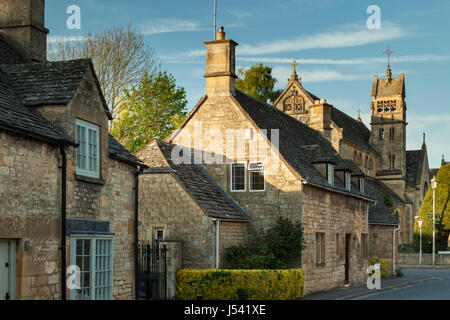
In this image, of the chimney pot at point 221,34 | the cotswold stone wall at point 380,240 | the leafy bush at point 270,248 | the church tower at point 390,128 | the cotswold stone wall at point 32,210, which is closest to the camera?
the cotswold stone wall at point 32,210

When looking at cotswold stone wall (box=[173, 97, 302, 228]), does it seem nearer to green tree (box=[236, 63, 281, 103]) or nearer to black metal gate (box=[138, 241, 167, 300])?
black metal gate (box=[138, 241, 167, 300])

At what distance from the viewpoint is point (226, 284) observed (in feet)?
72.2

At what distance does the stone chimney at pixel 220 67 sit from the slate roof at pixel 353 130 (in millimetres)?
28777

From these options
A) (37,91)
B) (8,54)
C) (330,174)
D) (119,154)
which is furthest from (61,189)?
(330,174)

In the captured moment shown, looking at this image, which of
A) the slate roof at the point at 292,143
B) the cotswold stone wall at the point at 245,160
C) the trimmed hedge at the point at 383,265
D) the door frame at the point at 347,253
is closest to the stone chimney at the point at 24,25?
the cotswold stone wall at the point at 245,160

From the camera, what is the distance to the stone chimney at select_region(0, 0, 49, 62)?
2000 centimetres

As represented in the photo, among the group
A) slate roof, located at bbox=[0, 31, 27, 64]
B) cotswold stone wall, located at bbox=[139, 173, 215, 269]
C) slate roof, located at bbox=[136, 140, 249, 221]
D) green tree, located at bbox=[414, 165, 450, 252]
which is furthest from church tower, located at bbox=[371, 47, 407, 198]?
slate roof, located at bbox=[0, 31, 27, 64]

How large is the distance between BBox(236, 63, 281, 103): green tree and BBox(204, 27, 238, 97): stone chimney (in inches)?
1182

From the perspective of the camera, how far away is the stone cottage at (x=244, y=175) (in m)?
24.8

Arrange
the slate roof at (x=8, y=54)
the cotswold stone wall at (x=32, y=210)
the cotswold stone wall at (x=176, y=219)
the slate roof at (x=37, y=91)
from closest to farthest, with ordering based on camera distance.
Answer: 1. the cotswold stone wall at (x=32, y=210)
2. the slate roof at (x=37, y=91)
3. the slate roof at (x=8, y=54)
4. the cotswold stone wall at (x=176, y=219)

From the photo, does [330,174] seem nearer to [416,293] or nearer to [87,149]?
[416,293]

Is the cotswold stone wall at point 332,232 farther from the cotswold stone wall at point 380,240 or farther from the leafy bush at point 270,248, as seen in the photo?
the cotswold stone wall at point 380,240

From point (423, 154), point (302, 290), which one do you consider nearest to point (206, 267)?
point (302, 290)

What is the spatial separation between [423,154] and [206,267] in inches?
2332
